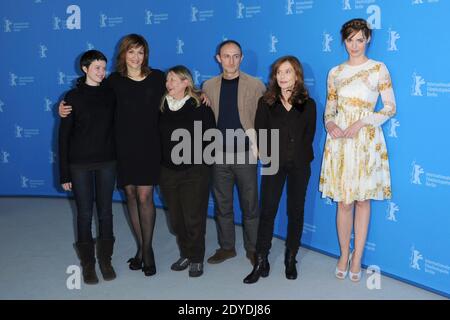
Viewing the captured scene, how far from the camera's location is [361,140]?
114 inches

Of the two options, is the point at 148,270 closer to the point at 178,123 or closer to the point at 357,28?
the point at 178,123

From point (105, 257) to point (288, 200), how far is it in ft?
4.09

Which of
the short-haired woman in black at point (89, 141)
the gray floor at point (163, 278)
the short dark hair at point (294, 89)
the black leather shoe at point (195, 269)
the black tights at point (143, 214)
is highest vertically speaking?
the short dark hair at point (294, 89)

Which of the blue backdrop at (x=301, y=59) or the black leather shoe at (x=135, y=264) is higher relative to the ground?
the blue backdrop at (x=301, y=59)

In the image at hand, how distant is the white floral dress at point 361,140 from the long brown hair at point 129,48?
A: 1.16 m

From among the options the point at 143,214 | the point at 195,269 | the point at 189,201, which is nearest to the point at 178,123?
the point at 189,201

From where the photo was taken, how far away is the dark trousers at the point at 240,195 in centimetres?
330

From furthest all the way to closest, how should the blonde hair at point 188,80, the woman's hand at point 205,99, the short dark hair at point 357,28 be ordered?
the woman's hand at point 205,99
the blonde hair at point 188,80
the short dark hair at point 357,28

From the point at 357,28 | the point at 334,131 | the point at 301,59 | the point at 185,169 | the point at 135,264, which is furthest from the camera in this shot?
the point at 301,59

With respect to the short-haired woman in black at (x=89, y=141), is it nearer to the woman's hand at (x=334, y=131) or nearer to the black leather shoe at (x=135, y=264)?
the black leather shoe at (x=135, y=264)

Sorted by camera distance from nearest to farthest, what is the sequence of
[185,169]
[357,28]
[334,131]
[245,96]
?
[357,28]
[334,131]
[185,169]
[245,96]

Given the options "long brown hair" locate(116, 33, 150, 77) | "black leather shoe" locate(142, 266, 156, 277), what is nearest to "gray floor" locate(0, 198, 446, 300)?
"black leather shoe" locate(142, 266, 156, 277)

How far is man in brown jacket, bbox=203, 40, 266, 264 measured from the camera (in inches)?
125

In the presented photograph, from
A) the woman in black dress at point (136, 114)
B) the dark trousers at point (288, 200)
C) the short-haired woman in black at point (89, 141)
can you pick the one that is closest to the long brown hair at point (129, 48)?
the woman in black dress at point (136, 114)
